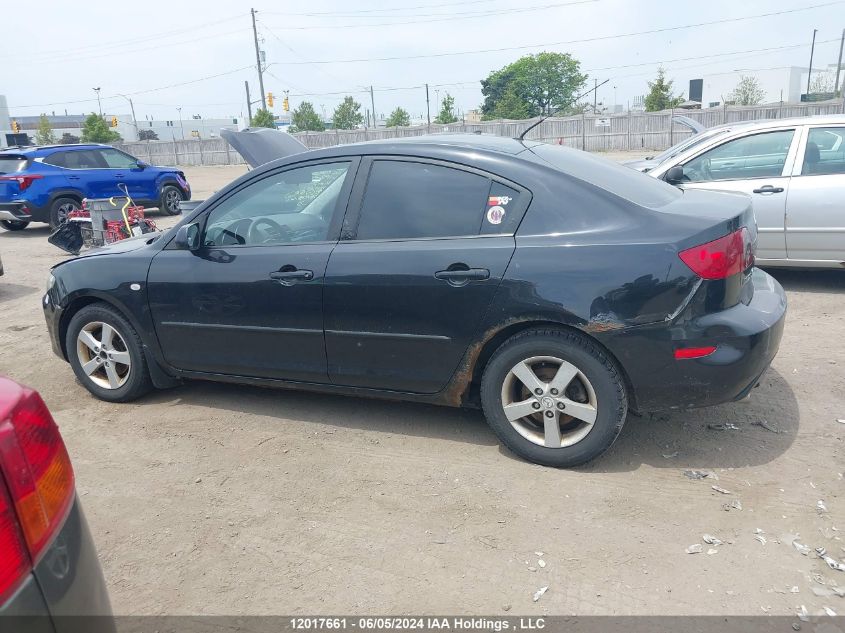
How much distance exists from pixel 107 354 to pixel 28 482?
3.40 metres

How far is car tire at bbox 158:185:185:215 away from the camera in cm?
1551

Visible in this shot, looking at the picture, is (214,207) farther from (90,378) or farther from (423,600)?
(423,600)

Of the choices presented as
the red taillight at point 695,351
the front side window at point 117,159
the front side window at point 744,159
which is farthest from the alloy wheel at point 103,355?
the front side window at point 117,159

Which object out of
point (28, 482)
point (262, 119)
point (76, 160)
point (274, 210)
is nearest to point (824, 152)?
point (274, 210)

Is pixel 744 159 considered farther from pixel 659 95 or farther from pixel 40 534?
pixel 659 95

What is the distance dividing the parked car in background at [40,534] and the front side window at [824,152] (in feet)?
22.8

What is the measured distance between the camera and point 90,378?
4.79 metres

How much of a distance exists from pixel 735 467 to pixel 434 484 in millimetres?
1556

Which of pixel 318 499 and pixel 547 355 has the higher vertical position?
pixel 547 355

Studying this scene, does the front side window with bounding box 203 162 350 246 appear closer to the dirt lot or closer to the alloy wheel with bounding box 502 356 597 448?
the dirt lot

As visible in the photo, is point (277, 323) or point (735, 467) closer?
point (735, 467)

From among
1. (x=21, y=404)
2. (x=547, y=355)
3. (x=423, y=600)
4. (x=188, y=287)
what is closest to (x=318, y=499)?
(x=423, y=600)

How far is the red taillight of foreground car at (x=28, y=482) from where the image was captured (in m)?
1.46

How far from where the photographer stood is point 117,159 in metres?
14.8
